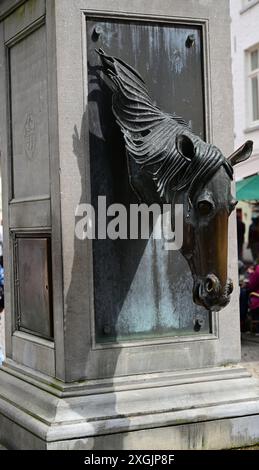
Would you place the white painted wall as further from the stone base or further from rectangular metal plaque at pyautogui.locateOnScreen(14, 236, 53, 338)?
the stone base

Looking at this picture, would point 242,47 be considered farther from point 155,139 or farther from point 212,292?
point 212,292

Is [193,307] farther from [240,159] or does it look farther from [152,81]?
[152,81]

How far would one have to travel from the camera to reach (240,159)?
4449mm

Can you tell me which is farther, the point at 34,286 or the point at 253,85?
the point at 253,85

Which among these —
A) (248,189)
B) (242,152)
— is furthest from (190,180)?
(248,189)

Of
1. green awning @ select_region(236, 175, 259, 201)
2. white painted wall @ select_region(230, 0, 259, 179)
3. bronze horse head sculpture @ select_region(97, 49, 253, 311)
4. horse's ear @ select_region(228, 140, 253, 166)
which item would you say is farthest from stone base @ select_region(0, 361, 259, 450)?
white painted wall @ select_region(230, 0, 259, 179)

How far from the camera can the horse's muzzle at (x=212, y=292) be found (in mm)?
4039

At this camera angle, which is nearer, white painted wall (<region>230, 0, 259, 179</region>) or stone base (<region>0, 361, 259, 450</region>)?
stone base (<region>0, 361, 259, 450</region>)

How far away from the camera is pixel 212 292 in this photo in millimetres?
4039

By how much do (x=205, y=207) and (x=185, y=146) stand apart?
0.36 meters

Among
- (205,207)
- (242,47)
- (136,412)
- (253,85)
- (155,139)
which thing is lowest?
(136,412)

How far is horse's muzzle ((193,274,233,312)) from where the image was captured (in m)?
4.04

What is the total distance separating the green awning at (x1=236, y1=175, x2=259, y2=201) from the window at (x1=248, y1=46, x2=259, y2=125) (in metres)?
10.4

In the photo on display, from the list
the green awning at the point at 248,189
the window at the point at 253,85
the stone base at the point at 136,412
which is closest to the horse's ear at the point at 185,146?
the stone base at the point at 136,412
